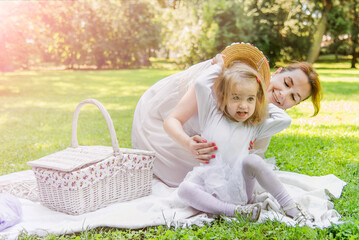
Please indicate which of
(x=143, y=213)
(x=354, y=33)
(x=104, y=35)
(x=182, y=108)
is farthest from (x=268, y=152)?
(x=354, y=33)

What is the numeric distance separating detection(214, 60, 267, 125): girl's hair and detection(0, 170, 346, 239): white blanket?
62 cm

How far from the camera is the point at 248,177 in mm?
2371

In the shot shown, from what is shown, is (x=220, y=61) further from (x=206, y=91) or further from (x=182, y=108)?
(x=182, y=108)

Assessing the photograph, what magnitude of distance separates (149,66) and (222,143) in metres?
18.2

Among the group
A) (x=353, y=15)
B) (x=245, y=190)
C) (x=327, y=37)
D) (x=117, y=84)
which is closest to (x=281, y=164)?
(x=245, y=190)

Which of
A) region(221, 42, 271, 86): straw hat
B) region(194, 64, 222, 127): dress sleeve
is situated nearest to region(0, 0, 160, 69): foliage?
region(221, 42, 271, 86): straw hat

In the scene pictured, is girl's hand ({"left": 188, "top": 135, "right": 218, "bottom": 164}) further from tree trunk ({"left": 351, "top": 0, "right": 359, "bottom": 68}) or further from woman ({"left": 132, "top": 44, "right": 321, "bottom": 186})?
tree trunk ({"left": 351, "top": 0, "right": 359, "bottom": 68})

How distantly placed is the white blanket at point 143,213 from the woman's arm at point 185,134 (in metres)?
0.38

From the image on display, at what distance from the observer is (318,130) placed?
5027mm

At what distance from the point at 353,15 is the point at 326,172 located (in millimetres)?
17204

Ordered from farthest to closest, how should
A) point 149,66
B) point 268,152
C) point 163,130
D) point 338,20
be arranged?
1. point 149,66
2. point 338,20
3. point 268,152
4. point 163,130

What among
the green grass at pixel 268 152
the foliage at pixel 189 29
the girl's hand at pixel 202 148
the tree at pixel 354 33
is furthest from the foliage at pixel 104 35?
the girl's hand at pixel 202 148

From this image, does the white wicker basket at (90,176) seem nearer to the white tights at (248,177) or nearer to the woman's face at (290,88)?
the white tights at (248,177)

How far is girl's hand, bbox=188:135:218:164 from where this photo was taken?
2.36 m
